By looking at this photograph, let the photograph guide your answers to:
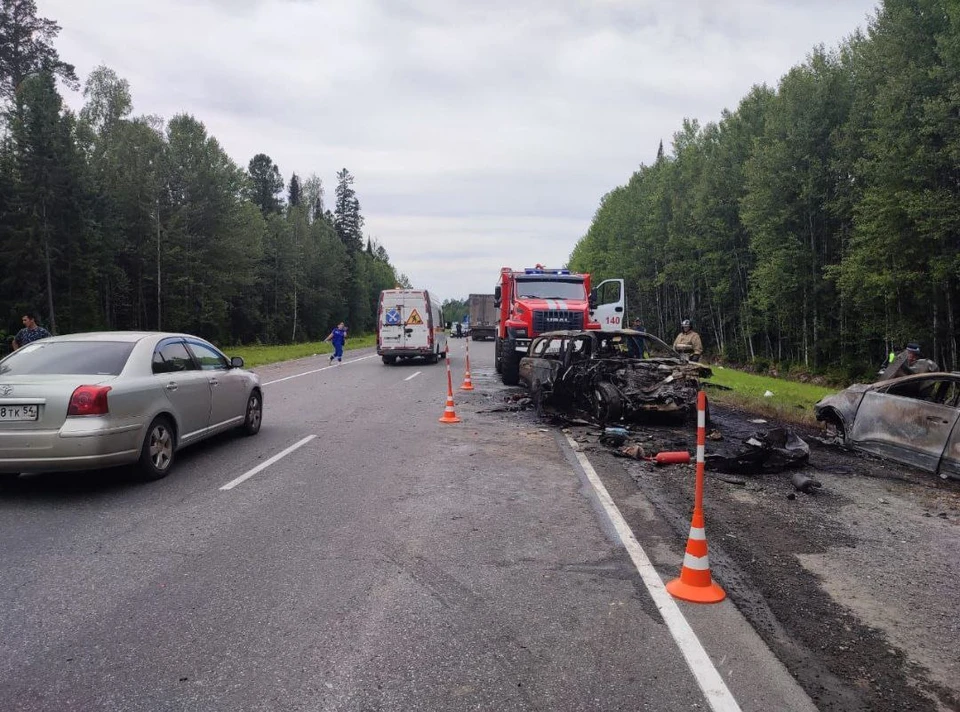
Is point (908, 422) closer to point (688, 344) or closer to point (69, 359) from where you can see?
point (688, 344)

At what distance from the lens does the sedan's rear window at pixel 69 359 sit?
6.37 m

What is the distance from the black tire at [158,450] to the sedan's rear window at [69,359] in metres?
0.73

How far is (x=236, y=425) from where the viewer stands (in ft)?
29.0

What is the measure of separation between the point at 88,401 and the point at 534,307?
1208 cm

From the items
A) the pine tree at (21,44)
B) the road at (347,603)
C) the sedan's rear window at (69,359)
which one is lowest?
the road at (347,603)

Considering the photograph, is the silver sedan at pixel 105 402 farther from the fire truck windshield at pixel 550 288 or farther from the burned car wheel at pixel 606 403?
the fire truck windshield at pixel 550 288

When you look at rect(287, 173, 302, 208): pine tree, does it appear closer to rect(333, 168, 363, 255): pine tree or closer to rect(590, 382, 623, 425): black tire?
rect(333, 168, 363, 255): pine tree

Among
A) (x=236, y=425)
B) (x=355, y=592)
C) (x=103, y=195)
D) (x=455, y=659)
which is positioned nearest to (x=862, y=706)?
(x=455, y=659)

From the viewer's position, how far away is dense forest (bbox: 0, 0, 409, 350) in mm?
33219

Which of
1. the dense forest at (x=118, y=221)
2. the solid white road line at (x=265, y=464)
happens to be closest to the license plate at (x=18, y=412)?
the solid white road line at (x=265, y=464)

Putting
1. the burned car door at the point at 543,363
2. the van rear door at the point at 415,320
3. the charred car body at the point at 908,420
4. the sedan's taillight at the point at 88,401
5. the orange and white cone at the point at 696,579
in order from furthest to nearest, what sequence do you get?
the van rear door at the point at 415,320 → the burned car door at the point at 543,363 → the charred car body at the point at 908,420 → the sedan's taillight at the point at 88,401 → the orange and white cone at the point at 696,579

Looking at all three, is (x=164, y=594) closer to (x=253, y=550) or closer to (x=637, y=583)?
(x=253, y=550)

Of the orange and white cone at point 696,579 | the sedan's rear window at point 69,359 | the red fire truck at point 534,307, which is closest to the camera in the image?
the orange and white cone at point 696,579

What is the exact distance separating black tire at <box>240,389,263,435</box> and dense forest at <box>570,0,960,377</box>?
20.5 meters
